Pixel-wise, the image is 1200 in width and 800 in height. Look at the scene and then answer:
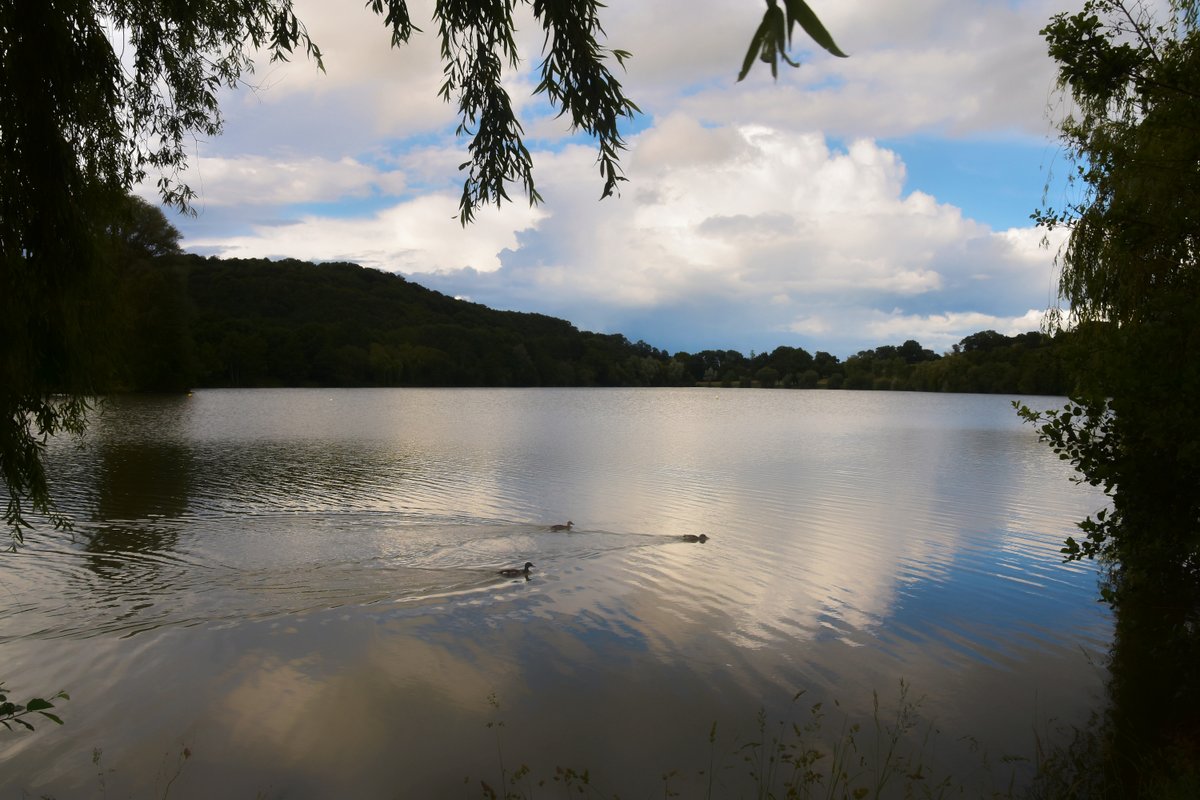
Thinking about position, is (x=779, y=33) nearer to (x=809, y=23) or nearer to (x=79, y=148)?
(x=809, y=23)

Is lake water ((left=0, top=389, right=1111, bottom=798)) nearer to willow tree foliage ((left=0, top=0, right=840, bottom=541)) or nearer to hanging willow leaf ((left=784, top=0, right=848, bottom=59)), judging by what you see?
willow tree foliage ((left=0, top=0, right=840, bottom=541))

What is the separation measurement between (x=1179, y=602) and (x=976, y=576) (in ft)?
7.38

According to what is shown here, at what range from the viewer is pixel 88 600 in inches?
326

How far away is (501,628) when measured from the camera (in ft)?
25.5

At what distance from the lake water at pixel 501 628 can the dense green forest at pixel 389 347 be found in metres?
41.9

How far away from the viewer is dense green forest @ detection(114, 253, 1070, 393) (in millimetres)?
59688

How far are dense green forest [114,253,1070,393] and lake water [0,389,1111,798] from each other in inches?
1651

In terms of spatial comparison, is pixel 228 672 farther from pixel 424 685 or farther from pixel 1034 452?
pixel 1034 452

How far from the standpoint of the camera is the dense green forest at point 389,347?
5969cm

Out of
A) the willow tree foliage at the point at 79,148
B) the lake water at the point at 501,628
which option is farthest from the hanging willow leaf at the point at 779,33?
the lake water at the point at 501,628

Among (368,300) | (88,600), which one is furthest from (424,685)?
(368,300)

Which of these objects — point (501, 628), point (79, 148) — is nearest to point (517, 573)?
point (501, 628)

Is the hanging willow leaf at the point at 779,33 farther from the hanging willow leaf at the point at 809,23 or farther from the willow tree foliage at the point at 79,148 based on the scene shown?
the willow tree foliage at the point at 79,148

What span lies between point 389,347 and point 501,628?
96.5 m
